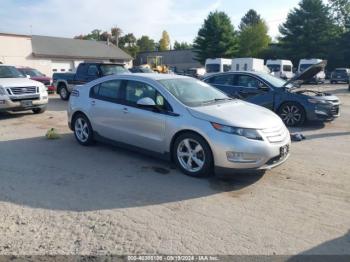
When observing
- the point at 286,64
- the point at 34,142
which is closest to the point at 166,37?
the point at 286,64

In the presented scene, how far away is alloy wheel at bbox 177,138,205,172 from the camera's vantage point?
539cm

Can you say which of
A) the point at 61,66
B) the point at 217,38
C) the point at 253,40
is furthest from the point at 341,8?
the point at 61,66

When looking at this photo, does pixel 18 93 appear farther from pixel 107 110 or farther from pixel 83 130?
pixel 107 110

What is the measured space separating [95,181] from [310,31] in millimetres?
54470

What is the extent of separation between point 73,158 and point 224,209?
3.33 metres

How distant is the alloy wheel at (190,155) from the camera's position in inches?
212

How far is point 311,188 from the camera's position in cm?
512

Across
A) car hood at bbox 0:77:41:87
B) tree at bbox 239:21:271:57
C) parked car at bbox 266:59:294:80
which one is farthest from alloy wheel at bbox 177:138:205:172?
tree at bbox 239:21:271:57

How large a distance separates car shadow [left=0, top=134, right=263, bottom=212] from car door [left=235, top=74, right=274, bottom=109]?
5073mm

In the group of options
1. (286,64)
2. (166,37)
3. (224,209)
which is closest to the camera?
(224,209)

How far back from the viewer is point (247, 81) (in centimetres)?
1084

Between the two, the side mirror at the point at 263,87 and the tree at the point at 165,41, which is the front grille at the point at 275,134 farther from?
the tree at the point at 165,41

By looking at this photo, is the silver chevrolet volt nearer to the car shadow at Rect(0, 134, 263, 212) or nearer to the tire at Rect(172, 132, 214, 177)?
the tire at Rect(172, 132, 214, 177)

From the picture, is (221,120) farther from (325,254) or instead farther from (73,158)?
(73,158)
